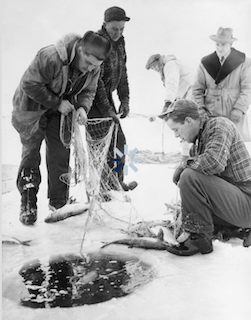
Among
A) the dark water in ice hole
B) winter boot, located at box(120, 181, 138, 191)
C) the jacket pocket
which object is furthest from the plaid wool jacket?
the jacket pocket

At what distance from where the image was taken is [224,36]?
6.51 ft

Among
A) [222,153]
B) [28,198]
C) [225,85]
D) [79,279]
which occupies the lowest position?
[79,279]

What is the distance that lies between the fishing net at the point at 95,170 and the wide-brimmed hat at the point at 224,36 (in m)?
0.77

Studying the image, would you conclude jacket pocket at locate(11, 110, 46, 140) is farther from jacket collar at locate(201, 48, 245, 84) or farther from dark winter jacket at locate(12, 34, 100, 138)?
jacket collar at locate(201, 48, 245, 84)

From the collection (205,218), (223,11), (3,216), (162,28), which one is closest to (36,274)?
(3,216)

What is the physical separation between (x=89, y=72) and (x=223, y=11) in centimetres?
85

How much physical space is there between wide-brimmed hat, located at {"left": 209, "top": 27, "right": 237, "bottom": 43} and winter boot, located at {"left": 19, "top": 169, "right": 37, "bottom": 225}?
1.32 meters

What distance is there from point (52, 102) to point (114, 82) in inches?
14.8

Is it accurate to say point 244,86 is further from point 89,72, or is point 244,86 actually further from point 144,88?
point 89,72

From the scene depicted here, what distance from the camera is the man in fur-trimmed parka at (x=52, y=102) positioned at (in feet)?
6.17

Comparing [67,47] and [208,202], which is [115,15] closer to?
[67,47]

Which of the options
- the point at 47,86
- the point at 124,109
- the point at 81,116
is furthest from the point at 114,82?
the point at 47,86

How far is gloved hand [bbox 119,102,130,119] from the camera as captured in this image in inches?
79.4

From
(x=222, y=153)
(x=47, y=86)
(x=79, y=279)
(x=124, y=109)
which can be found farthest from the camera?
(x=124, y=109)
